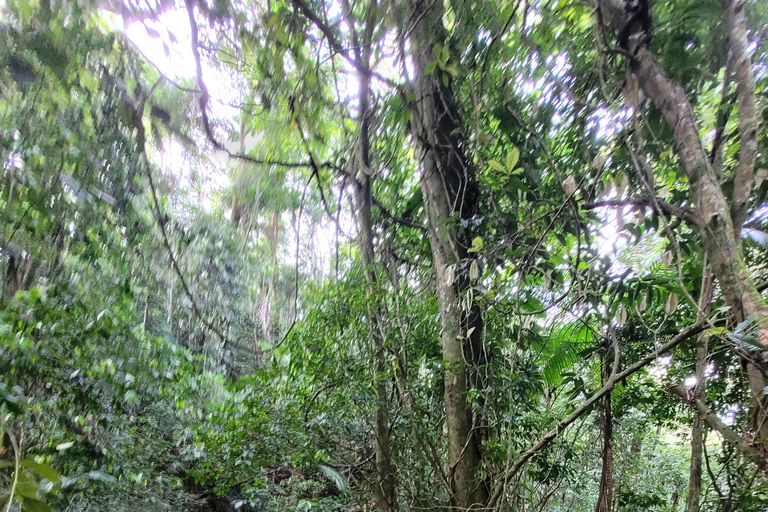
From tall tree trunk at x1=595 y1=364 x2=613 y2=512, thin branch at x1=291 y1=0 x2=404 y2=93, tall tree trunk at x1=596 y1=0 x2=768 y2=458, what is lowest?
tall tree trunk at x1=595 y1=364 x2=613 y2=512

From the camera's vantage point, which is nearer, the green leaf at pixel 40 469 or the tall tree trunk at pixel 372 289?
the green leaf at pixel 40 469

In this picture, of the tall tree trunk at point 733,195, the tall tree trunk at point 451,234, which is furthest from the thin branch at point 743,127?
the tall tree trunk at point 451,234

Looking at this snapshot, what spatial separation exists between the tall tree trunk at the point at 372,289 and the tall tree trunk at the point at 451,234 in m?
0.23

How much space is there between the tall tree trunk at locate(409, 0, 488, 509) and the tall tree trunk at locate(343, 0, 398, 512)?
Result: 0.76ft

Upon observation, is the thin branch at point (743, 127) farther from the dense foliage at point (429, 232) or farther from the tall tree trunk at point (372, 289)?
the tall tree trunk at point (372, 289)

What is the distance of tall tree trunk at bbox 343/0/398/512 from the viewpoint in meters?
1.71

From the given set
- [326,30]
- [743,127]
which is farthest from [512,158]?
[326,30]

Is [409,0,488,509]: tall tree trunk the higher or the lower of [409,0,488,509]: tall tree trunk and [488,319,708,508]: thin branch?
the higher

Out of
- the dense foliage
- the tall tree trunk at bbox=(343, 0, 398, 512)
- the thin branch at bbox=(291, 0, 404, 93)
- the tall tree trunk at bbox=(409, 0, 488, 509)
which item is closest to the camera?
the dense foliage

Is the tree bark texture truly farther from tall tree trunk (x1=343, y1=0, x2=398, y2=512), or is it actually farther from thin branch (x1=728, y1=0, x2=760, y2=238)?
thin branch (x1=728, y1=0, x2=760, y2=238)

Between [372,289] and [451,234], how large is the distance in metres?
0.41

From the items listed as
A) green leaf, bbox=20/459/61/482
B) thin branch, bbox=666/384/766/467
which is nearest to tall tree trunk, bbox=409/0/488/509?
thin branch, bbox=666/384/766/467

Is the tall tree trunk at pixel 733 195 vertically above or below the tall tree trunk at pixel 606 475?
above

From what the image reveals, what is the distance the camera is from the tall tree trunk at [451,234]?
1513mm
